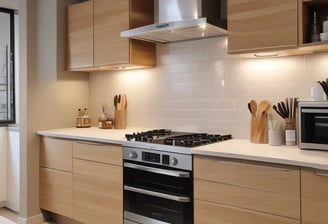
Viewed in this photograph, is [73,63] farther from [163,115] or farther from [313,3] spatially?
[313,3]

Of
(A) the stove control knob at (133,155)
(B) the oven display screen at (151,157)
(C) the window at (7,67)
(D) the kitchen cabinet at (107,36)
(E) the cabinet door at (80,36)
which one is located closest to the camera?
(B) the oven display screen at (151,157)

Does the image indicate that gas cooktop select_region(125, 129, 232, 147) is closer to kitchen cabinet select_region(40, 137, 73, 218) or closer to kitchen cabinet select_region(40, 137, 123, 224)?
kitchen cabinet select_region(40, 137, 123, 224)

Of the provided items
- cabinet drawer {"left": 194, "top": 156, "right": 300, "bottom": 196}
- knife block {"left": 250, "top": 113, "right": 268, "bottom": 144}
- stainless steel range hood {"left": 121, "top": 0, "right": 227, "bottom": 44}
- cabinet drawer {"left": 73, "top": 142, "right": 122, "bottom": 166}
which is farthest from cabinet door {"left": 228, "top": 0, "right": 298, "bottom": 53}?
cabinet drawer {"left": 73, "top": 142, "right": 122, "bottom": 166}

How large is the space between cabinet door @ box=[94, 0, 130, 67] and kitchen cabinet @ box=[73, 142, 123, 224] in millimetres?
831

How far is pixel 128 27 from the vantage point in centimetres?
288

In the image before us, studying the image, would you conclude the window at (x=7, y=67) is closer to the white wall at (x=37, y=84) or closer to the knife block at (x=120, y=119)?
the white wall at (x=37, y=84)

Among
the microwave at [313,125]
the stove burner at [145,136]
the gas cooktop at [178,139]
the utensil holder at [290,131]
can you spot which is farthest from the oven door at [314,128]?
the stove burner at [145,136]

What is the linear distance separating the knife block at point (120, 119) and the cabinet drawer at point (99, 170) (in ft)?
2.03

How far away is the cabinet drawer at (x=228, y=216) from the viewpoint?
1788 mm

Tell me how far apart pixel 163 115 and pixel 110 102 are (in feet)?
2.49

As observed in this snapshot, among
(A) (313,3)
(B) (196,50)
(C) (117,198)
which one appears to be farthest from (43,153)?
(A) (313,3)

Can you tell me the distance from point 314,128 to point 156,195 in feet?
3.77

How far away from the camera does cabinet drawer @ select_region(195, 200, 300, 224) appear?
5.87ft

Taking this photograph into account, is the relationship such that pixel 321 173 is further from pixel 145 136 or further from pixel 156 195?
pixel 145 136
